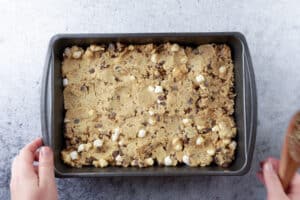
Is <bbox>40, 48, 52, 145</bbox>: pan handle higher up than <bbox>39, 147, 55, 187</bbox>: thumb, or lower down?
higher up

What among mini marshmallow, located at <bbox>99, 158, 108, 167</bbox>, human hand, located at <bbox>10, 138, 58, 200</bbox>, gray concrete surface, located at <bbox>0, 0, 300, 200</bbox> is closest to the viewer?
human hand, located at <bbox>10, 138, 58, 200</bbox>

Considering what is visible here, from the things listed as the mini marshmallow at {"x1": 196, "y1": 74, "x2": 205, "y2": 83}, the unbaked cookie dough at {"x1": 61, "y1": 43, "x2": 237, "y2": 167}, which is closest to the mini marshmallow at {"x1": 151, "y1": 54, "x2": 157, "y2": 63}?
the unbaked cookie dough at {"x1": 61, "y1": 43, "x2": 237, "y2": 167}

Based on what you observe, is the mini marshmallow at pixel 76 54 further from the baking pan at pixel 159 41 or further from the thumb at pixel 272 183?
the thumb at pixel 272 183

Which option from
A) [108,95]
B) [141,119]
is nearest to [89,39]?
[108,95]

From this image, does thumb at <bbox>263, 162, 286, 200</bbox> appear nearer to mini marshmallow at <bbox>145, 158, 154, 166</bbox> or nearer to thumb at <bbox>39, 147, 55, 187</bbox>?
mini marshmallow at <bbox>145, 158, 154, 166</bbox>

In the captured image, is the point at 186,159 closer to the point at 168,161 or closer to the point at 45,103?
the point at 168,161

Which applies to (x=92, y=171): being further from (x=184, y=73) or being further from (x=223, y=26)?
(x=223, y=26)
